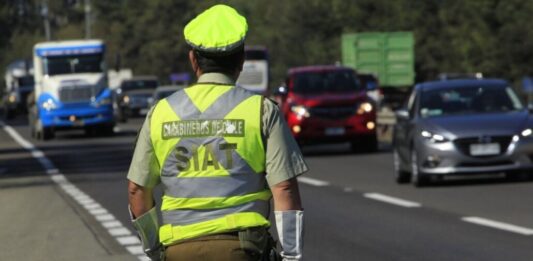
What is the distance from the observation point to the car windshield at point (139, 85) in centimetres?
7994

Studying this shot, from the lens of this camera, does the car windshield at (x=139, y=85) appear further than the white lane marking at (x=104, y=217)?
Yes

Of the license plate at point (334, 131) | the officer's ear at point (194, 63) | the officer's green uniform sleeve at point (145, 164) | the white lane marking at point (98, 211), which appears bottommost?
the license plate at point (334, 131)

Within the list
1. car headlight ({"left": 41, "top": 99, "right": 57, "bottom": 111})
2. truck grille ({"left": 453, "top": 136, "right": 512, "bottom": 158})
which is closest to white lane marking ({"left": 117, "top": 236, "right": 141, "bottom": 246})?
truck grille ({"left": 453, "top": 136, "right": 512, "bottom": 158})

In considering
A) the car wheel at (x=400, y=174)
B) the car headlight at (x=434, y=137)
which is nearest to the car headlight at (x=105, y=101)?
the car wheel at (x=400, y=174)

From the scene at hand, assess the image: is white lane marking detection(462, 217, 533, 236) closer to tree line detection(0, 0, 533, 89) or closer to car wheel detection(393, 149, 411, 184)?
car wheel detection(393, 149, 411, 184)

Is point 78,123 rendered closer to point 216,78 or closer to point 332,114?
point 332,114

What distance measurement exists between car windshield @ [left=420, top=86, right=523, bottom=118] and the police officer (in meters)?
17.0

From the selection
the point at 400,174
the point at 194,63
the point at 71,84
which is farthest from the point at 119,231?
the point at 71,84

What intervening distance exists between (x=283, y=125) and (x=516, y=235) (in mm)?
9654

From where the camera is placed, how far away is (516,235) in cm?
1504

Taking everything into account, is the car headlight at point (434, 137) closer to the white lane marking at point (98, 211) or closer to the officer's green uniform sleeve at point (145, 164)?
the white lane marking at point (98, 211)

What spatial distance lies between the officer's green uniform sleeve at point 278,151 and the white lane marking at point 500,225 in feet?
31.8

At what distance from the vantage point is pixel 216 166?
564 cm

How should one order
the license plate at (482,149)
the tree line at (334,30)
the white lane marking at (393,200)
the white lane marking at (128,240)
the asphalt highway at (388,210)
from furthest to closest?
the tree line at (334,30) < the license plate at (482,149) < the white lane marking at (393,200) < the white lane marking at (128,240) < the asphalt highway at (388,210)
